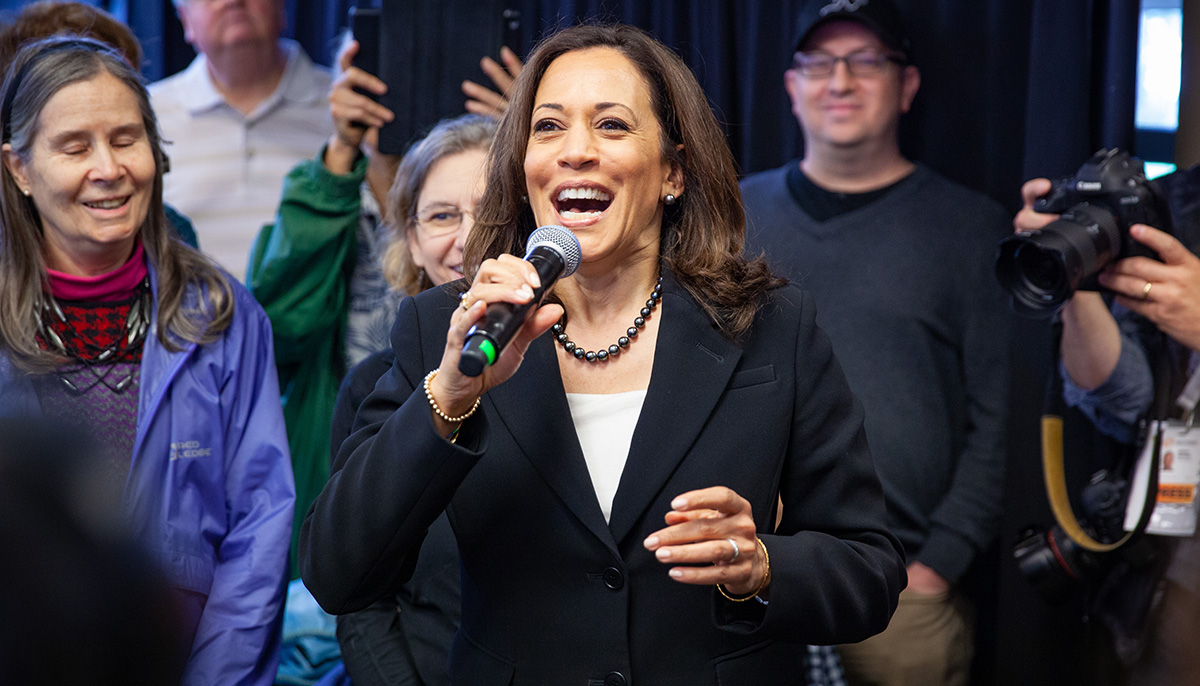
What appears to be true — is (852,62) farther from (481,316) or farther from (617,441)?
(481,316)

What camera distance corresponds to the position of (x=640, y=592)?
151cm

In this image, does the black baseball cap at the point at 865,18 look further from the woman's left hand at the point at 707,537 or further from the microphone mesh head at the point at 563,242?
the woman's left hand at the point at 707,537

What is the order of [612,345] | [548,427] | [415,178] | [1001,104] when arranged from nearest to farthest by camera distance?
1. [548,427]
2. [612,345]
3. [415,178]
4. [1001,104]

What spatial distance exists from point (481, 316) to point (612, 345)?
376 mm

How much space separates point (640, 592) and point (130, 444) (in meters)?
1.12

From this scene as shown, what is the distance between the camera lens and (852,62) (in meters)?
2.87

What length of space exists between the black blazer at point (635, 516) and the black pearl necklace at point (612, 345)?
5 cm

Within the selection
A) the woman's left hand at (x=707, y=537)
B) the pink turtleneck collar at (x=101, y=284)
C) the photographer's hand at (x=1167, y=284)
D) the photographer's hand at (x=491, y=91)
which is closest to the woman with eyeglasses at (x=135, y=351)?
the pink turtleneck collar at (x=101, y=284)

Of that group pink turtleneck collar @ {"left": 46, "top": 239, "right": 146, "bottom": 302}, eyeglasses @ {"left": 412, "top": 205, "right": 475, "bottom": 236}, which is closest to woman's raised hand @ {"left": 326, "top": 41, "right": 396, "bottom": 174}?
eyeglasses @ {"left": 412, "top": 205, "right": 475, "bottom": 236}

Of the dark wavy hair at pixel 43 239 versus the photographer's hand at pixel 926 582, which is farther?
the photographer's hand at pixel 926 582

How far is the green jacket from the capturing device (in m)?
2.73

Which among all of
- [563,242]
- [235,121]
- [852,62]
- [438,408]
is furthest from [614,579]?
[235,121]

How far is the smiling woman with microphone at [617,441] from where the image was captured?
4.67 feet

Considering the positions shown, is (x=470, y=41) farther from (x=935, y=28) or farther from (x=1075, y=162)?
(x=1075, y=162)
